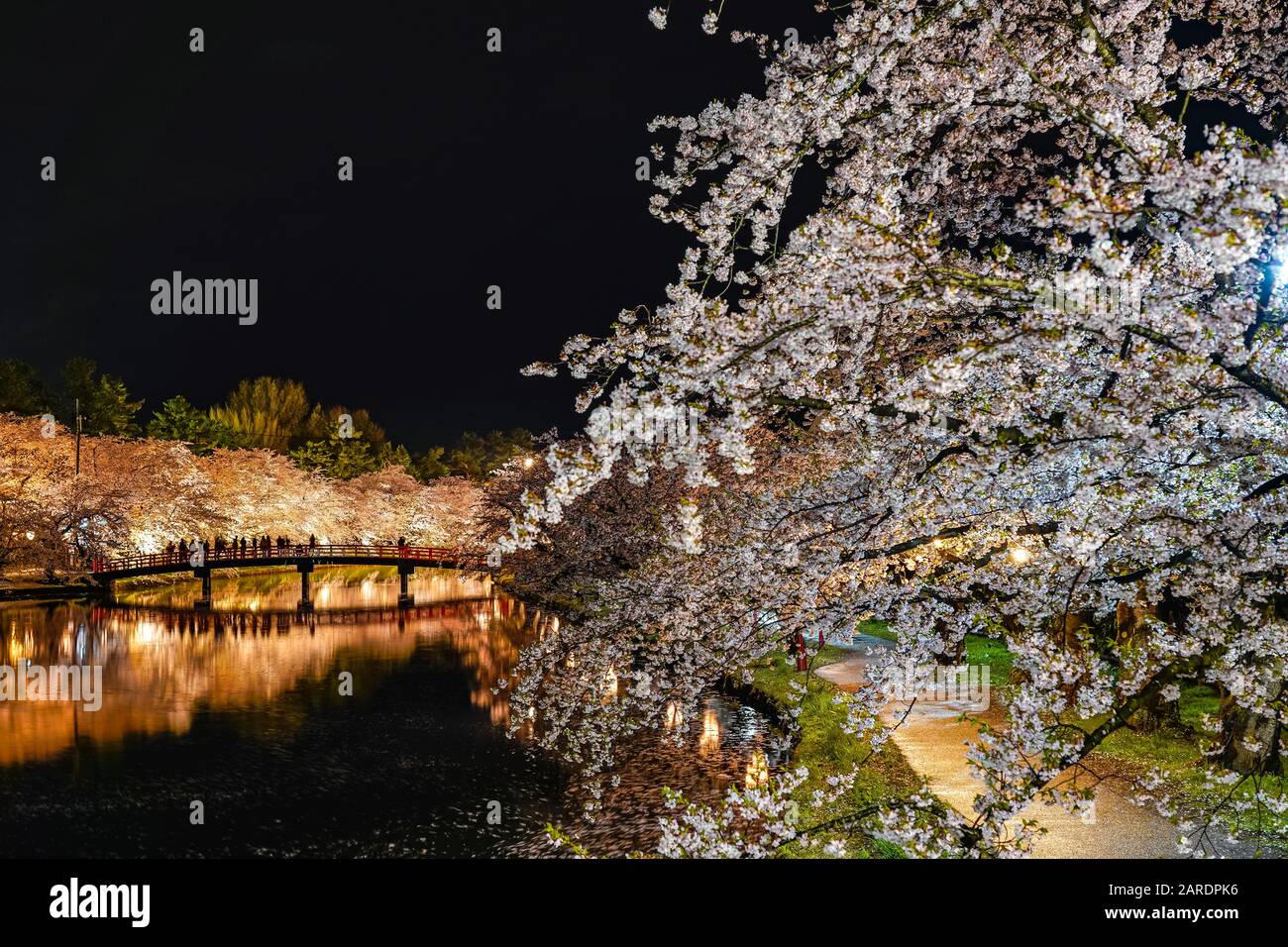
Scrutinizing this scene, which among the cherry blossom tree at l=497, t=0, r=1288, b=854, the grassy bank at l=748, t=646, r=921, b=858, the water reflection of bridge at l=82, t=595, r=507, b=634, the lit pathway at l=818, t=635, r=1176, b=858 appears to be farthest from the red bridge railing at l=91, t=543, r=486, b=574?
the cherry blossom tree at l=497, t=0, r=1288, b=854

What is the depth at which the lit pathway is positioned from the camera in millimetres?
9977

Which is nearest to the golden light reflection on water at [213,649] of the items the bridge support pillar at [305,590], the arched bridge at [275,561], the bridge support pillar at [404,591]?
the bridge support pillar at [404,591]

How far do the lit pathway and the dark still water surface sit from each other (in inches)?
113

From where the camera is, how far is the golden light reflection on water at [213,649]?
21844 millimetres

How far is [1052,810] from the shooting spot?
11.4 metres

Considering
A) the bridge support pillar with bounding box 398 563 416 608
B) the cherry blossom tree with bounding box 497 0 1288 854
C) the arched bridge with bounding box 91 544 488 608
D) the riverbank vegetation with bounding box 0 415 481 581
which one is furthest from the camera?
the bridge support pillar with bounding box 398 563 416 608

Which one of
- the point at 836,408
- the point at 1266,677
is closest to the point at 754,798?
the point at 836,408

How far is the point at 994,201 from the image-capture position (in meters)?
10.1

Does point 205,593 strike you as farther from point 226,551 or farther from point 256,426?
point 256,426

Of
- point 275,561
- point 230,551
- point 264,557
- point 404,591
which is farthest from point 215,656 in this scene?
point 230,551

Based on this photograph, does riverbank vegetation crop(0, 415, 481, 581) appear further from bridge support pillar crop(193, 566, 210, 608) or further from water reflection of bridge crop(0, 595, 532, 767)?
bridge support pillar crop(193, 566, 210, 608)

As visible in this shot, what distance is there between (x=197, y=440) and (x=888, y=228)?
68.6 meters

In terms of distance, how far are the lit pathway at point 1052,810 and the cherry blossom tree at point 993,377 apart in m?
1.58

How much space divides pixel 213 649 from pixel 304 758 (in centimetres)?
1527
